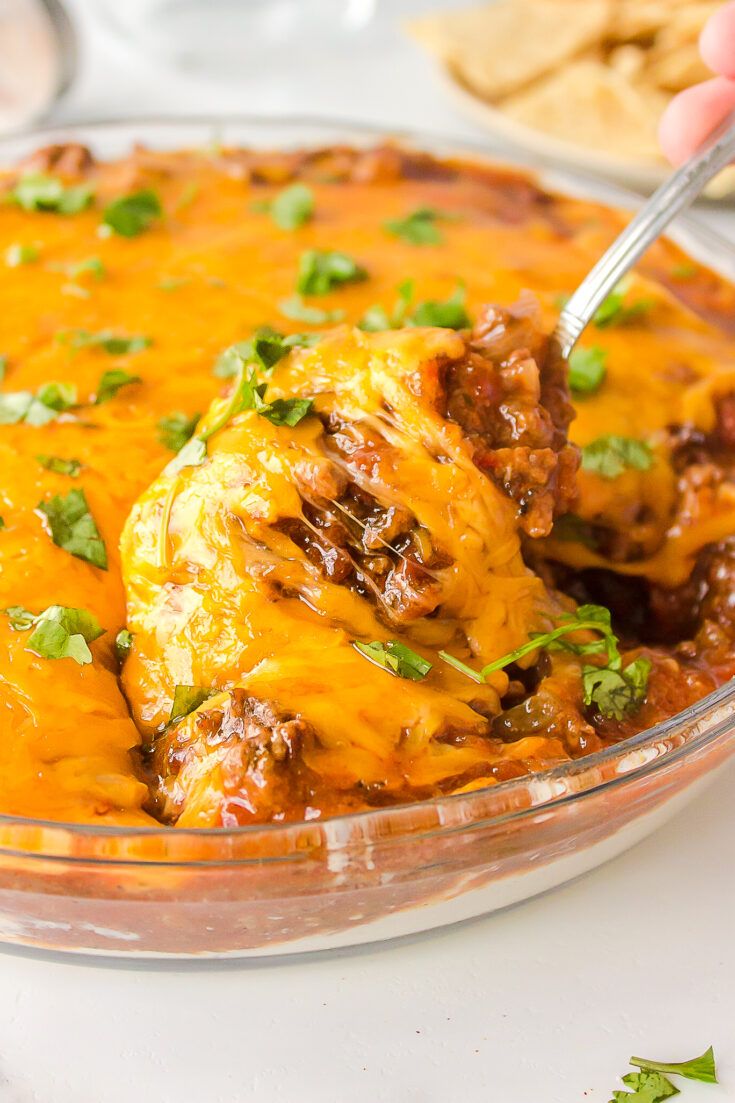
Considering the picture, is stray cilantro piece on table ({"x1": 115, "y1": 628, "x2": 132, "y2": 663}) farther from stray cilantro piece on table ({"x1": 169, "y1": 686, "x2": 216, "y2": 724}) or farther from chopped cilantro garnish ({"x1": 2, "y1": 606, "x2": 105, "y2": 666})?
stray cilantro piece on table ({"x1": 169, "y1": 686, "x2": 216, "y2": 724})

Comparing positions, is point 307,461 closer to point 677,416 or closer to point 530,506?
point 530,506

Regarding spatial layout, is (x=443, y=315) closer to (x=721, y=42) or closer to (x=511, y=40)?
(x=721, y=42)

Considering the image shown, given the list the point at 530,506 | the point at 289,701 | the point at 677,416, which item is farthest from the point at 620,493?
the point at 289,701

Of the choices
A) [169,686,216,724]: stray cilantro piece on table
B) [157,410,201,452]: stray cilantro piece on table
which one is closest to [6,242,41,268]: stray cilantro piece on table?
[157,410,201,452]: stray cilantro piece on table

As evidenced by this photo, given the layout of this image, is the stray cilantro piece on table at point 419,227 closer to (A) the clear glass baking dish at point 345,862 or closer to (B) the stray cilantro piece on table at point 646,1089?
(A) the clear glass baking dish at point 345,862

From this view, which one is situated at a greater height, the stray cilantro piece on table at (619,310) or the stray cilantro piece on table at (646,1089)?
the stray cilantro piece on table at (619,310)

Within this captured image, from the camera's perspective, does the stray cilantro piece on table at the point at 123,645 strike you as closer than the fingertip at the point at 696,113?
Yes

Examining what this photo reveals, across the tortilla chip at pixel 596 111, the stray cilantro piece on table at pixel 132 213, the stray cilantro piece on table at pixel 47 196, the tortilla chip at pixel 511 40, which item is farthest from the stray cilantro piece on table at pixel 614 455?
the tortilla chip at pixel 511 40
